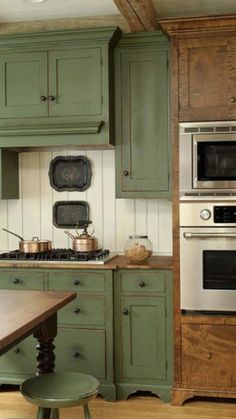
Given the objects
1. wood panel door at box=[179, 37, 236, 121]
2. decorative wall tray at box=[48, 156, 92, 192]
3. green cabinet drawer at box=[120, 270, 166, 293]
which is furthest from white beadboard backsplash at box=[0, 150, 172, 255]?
wood panel door at box=[179, 37, 236, 121]

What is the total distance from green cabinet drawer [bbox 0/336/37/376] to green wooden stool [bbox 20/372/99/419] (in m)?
1.23

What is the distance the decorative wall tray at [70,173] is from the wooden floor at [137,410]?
1.56m

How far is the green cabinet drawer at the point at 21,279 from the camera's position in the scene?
366cm

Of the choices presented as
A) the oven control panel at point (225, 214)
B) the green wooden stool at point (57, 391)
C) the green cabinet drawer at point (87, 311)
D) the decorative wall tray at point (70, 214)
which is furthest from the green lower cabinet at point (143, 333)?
the green wooden stool at point (57, 391)

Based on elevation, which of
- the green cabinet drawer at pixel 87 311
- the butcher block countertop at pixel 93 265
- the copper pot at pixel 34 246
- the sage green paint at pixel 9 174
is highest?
the sage green paint at pixel 9 174

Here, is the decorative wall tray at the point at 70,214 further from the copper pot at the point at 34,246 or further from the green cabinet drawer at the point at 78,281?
the green cabinet drawer at the point at 78,281

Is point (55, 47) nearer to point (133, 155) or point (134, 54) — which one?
point (134, 54)

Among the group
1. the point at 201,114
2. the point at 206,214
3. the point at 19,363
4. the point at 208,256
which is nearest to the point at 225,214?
the point at 206,214

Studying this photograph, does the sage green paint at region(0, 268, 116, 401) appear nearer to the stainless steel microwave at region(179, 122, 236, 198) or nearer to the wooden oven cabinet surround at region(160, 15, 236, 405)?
the wooden oven cabinet surround at region(160, 15, 236, 405)

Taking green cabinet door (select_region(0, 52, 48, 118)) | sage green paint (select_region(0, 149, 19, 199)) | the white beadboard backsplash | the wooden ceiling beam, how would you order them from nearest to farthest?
1. the wooden ceiling beam
2. green cabinet door (select_region(0, 52, 48, 118))
3. sage green paint (select_region(0, 149, 19, 199))
4. the white beadboard backsplash

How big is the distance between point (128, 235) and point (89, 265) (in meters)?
0.62

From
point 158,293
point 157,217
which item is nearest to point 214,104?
point 157,217

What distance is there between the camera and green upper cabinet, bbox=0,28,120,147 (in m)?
3.67

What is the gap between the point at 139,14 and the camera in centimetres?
345
